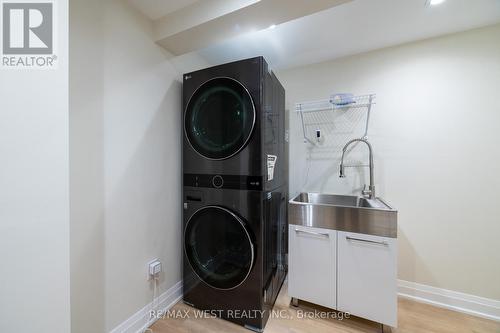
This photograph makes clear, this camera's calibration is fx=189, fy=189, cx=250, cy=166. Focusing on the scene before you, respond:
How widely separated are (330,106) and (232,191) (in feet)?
4.59

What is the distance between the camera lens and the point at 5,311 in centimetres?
60

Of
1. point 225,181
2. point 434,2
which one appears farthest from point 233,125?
point 434,2

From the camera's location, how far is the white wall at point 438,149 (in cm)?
150

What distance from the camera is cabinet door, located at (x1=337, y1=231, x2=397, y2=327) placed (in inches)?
49.8

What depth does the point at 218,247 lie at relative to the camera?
1.51 meters

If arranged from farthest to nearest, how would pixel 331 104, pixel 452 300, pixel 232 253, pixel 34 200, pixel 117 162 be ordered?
pixel 331 104 < pixel 452 300 < pixel 232 253 < pixel 117 162 < pixel 34 200

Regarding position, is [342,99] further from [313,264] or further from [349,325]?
[349,325]

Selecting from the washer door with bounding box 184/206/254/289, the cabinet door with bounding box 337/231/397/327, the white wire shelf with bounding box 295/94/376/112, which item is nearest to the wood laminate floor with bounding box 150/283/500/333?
the cabinet door with bounding box 337/231/397/327

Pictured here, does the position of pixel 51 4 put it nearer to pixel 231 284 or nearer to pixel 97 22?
pixel 97 22

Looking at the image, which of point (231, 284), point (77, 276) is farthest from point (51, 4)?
point (231, 284)

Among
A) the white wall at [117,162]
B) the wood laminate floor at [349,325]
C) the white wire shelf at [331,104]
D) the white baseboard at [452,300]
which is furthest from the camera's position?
the white wire shelf at [331,104]

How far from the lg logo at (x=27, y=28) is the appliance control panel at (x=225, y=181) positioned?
3.38 feet

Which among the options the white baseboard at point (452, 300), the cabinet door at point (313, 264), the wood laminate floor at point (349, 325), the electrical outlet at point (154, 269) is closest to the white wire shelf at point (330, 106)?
the cabinet door at point (313, 264)

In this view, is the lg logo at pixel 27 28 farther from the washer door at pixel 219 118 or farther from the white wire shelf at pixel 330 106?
the white wire shelf at pixel 330 106
